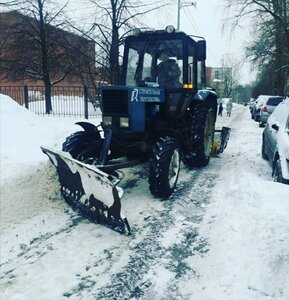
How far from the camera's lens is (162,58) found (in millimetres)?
6184

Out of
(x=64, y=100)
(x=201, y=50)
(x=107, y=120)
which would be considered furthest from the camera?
(x=64, y=100)

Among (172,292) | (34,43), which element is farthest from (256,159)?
(34,43)

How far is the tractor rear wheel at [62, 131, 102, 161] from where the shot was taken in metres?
5.52

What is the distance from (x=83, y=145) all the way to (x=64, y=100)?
525 inches

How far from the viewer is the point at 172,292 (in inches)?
124

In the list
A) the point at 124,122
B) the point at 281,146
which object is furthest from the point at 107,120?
the point at 281,146

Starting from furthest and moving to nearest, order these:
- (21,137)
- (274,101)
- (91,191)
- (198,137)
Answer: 1. (274,101)
2. (21,137)
3. (198,137)
4. (91,191)

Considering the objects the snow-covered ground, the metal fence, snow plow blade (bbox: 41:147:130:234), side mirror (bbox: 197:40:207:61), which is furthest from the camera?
the metal fence

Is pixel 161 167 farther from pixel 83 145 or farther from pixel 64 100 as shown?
pixel 64 100

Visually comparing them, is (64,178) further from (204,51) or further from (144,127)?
(204,51)

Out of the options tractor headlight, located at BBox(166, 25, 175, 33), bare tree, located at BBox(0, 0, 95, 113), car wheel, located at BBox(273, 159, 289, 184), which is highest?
bare tree, located at BBox(0, 0, 95, 113)

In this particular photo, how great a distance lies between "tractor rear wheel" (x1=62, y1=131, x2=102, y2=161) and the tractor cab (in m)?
1.25

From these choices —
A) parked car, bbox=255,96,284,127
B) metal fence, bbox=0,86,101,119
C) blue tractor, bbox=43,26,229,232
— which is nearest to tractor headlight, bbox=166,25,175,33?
blue tractor, bbox=43,26,229,232

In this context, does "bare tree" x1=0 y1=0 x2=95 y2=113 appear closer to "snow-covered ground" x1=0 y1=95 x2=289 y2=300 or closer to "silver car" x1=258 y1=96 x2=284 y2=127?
"silver car" x1=258 y1=96 x2=284 y2=127
